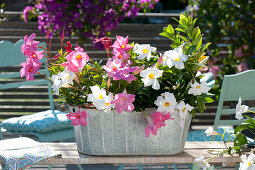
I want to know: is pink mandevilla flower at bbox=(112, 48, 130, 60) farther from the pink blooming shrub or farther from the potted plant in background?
the pink blooming shrub

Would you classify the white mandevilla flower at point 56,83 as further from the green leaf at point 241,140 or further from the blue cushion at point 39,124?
Result: the blue cushion at point 39,124

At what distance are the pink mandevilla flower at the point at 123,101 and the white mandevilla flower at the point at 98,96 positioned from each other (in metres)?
0.04

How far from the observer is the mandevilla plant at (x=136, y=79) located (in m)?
1.14

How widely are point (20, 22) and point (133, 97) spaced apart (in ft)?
10.4

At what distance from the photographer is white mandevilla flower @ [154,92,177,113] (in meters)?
1.16

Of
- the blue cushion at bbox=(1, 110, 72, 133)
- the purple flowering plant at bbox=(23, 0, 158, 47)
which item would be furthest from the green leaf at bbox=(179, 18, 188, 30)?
the purple flowering plant at bbox=(23, 0, 158, 47)

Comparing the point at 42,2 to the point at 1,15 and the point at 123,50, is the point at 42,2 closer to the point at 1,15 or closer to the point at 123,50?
the point at 1,15

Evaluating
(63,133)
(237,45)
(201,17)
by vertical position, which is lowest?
(63,133)

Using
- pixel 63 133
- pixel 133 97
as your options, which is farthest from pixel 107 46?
pixel 63 133

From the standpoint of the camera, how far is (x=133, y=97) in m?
1.12

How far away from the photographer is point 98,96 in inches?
45.1

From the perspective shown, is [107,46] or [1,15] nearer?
[107,46]

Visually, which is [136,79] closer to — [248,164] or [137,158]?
[137,158]

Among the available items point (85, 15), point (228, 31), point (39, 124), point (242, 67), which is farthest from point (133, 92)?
point (228, 31)
